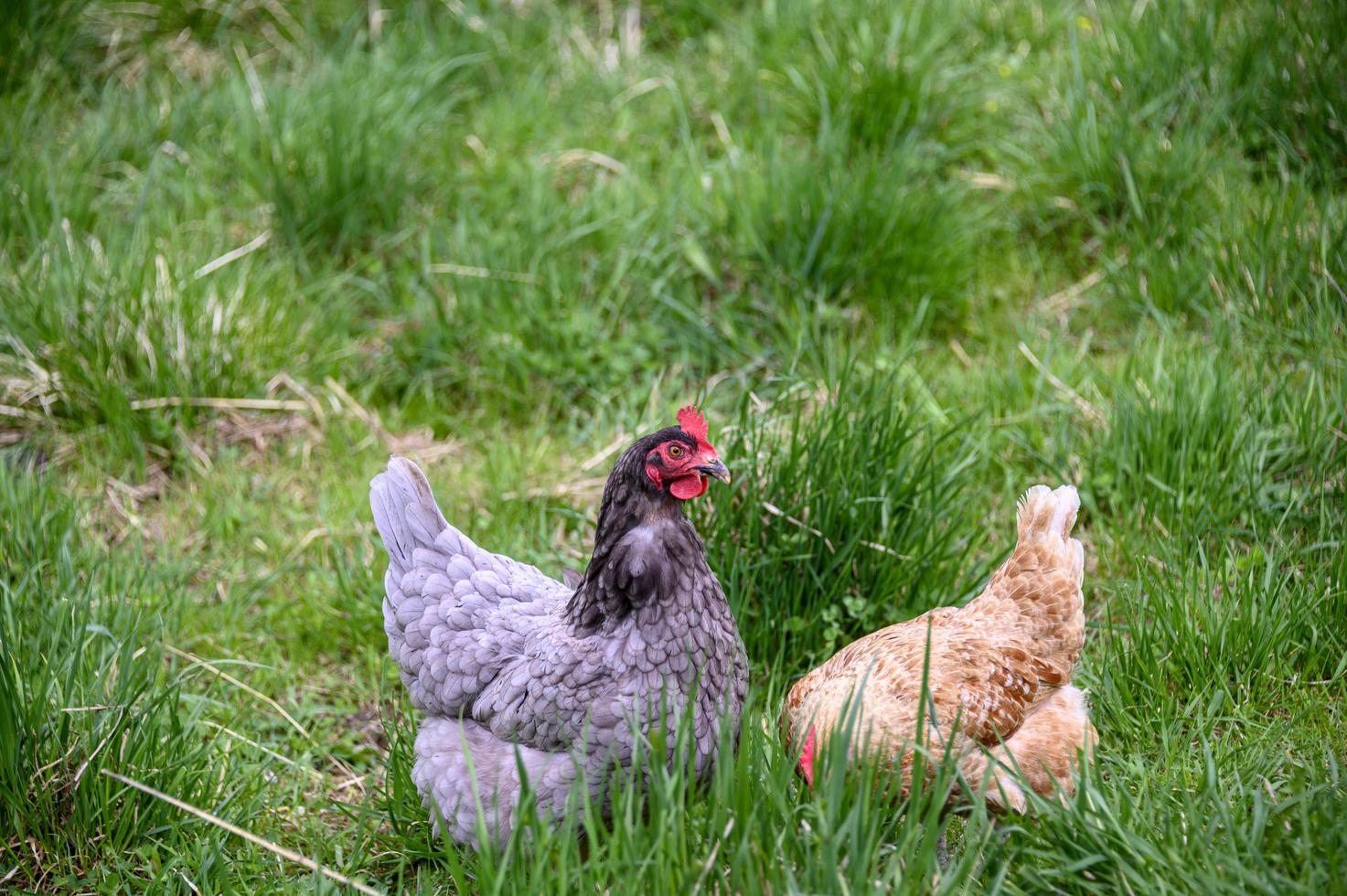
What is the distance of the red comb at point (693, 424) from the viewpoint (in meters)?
2.96

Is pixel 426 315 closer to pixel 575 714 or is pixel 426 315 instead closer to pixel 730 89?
pixel 730 89

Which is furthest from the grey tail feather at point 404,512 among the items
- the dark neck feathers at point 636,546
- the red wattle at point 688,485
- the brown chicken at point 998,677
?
the brown chicken at point 998,677

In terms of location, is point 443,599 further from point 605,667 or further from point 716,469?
point 716,469

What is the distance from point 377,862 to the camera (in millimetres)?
3201

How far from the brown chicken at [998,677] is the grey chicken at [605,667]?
31cm

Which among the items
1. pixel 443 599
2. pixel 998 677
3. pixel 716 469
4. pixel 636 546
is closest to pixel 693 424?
pixel 716 469

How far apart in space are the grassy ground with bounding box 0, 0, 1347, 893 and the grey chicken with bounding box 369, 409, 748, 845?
0.19 meters

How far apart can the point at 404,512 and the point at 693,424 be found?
1.06 meters

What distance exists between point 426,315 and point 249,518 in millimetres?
1219

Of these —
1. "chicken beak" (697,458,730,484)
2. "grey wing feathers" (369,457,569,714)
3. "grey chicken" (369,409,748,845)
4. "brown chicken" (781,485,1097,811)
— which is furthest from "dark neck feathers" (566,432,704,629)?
"brown chicken" (781,485,1097,811)

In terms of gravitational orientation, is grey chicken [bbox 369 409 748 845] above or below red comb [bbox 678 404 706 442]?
below

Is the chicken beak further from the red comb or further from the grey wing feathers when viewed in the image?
the grey wing feathers

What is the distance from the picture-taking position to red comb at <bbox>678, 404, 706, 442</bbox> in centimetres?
296

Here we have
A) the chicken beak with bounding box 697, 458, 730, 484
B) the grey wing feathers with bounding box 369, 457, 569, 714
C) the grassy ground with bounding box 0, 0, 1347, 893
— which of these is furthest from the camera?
the grey wing feathers with bounding box 369, 457, 569, 714
